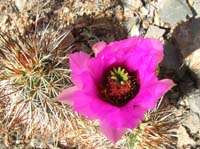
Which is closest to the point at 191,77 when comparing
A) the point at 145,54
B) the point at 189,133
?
the point at 189,133

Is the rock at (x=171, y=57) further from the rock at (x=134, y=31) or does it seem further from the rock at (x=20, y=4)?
the rock at (x=20, y=4)

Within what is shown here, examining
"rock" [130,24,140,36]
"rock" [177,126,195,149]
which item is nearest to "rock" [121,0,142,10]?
"rock" [130,24,140,36]

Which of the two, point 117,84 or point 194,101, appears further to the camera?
point 194,101

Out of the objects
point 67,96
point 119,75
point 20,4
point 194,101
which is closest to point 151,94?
point 119,75

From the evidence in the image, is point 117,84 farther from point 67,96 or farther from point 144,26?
point 144,26

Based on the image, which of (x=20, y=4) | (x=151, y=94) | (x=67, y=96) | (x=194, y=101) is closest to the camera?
(x=151, y=94)

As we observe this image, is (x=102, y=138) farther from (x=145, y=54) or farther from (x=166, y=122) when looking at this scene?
(x=145, y=54)

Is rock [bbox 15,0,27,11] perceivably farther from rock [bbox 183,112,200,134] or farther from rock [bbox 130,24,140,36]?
rock [bbox 183,112,200,134]
